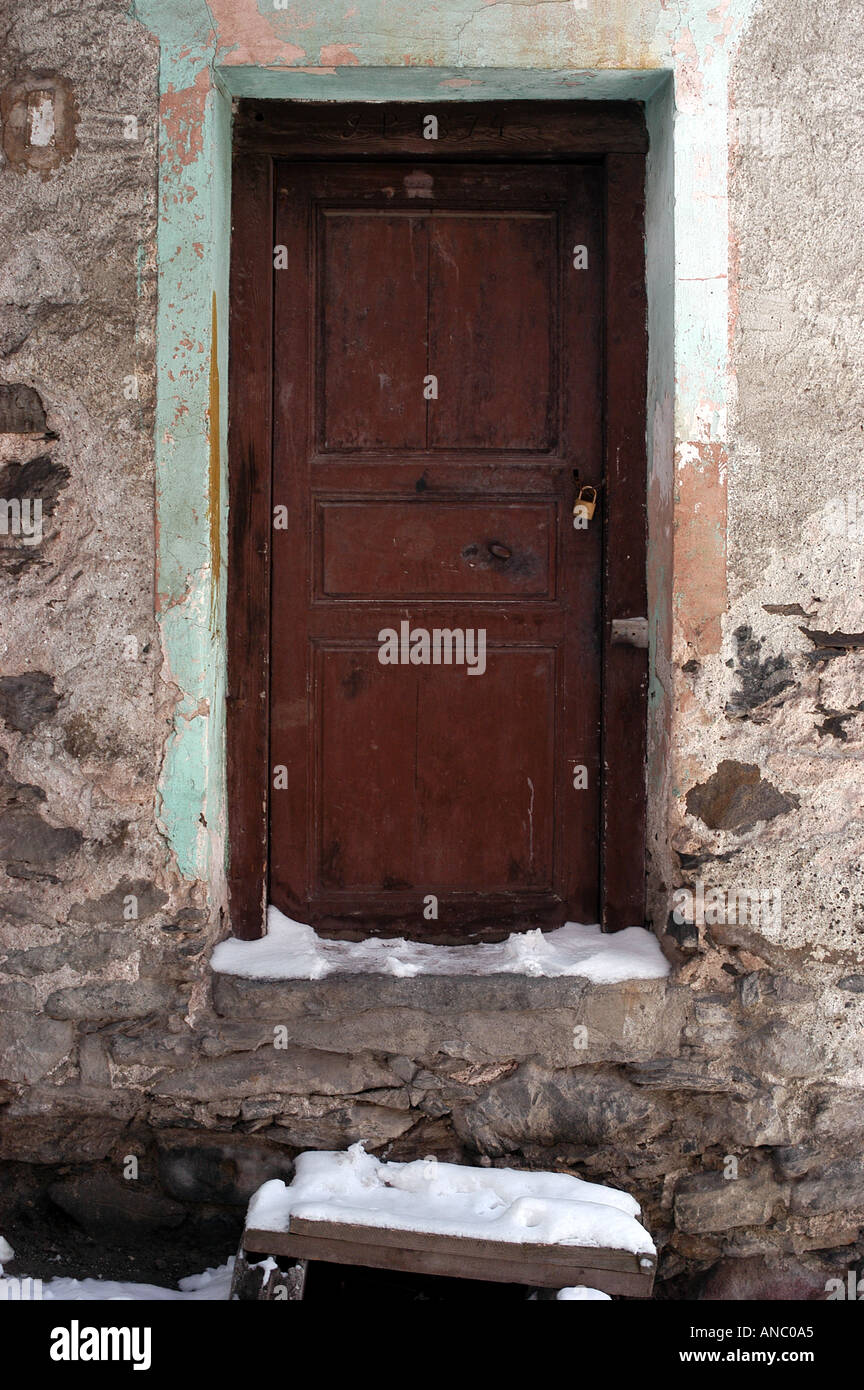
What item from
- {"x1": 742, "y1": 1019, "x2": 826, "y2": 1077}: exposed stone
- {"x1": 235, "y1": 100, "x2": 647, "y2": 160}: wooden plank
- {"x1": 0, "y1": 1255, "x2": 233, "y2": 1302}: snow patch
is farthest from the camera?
{"x1": 235, "y1": 100, "x2": 647, "y2": 160}: wooden plank

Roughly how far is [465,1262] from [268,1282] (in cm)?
38

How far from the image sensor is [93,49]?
242 cm

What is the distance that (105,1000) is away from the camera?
2455mm

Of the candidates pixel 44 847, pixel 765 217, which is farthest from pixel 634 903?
pixel 765 217

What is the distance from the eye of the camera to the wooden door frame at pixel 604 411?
2611mm

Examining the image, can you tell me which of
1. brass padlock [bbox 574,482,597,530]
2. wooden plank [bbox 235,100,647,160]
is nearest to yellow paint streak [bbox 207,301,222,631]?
wooden plank [bbox 235,100,647,160]

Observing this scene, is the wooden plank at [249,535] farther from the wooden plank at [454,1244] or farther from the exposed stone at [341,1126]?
the wooden plank at [454,1244]

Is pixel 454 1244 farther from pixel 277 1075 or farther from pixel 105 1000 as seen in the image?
pixel 105 1000

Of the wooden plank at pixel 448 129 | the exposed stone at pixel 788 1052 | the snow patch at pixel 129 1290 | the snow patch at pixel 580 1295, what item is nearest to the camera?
the snow patch at pixel 580 1295

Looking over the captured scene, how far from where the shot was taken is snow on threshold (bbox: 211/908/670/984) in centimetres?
247

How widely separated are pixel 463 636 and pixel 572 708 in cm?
31

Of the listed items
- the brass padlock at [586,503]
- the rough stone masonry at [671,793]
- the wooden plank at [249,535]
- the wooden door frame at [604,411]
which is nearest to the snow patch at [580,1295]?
the rough stone masonry at [671,793]

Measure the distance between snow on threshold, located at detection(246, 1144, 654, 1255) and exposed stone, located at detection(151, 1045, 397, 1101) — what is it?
14 centimetres

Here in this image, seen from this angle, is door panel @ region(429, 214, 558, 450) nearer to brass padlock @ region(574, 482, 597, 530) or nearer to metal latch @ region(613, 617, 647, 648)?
brass padlock @ region(574, 482, 597, 530)
